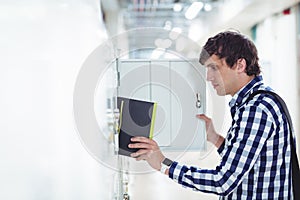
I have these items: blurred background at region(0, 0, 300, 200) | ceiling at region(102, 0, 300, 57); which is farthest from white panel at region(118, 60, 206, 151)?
ceiling at region(102, 0, 300, 57)

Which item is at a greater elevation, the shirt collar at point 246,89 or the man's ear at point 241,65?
the man's ear at point 241,65

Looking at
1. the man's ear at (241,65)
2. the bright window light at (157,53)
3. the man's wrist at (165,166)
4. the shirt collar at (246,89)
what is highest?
the bright window light at (157,53)

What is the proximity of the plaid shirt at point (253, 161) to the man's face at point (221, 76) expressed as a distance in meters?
0.07

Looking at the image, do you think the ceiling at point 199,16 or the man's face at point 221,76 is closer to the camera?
the man's face at point 221,76

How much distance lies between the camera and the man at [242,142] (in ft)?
4.63

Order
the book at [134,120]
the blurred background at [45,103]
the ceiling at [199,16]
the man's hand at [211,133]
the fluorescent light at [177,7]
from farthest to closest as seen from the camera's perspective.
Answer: the fluorescent light at [177,7]
the ceiling at [199,16]
the man's hand at [211,133]
the book at [134,120]
the blurred background at [45,103]

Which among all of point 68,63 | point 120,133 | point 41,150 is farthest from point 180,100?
point 41,150

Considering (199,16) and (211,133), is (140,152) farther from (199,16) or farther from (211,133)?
(199,16)

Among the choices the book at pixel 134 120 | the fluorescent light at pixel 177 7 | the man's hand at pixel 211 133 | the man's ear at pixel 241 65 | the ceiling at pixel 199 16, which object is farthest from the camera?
the fluorescent light at pixel 177 7

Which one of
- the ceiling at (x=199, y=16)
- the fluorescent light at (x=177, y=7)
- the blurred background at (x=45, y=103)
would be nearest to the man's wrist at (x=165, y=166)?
the blurred background at (x=45, y=103)

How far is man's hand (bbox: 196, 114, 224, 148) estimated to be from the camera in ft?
5.41

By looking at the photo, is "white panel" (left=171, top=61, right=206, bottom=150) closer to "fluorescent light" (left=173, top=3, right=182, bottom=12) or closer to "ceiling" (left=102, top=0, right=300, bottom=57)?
"ceiling" (left=102, top=0, right=300, bottom=57)

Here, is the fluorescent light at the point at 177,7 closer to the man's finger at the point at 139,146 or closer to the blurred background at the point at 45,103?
the blurred background at the point at 45,103

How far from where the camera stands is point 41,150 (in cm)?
118
